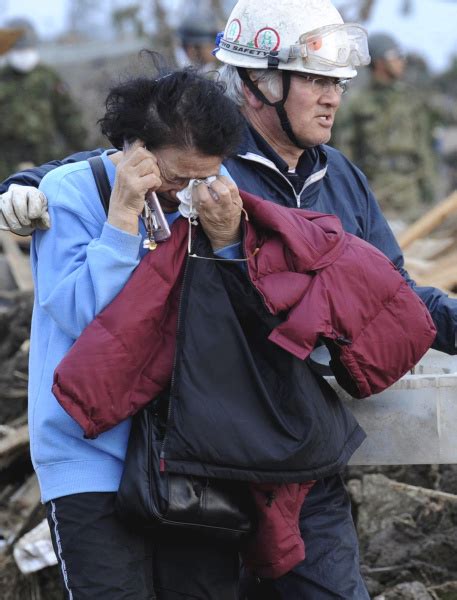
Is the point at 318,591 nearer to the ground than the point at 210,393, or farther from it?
nearer to the ground

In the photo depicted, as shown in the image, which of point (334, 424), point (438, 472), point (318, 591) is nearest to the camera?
point (334, 424)

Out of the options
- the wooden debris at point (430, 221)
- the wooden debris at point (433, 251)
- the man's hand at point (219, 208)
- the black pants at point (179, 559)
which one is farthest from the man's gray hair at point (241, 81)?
the wooden debris at point (430, 221)

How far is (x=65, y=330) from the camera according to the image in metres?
3.02

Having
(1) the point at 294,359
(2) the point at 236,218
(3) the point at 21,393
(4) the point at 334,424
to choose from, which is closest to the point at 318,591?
(4) the point at 334,424

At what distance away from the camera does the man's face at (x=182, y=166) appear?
2.99 m

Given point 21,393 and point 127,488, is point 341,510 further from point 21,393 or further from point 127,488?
point 21,393

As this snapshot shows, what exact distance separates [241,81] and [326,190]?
0.48 metres

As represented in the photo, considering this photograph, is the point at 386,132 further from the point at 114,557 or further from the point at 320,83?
the point at 114,557

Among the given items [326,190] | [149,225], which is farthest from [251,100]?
[149,225]

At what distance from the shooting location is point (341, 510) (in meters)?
3.54

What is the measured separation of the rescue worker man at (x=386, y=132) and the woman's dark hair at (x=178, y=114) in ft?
34.3

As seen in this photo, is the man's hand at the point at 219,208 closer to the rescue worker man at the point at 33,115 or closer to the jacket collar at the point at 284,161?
the jacket collar at the point at 284,161

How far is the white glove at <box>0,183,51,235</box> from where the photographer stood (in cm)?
304

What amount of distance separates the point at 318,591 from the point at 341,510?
0.95 feet
